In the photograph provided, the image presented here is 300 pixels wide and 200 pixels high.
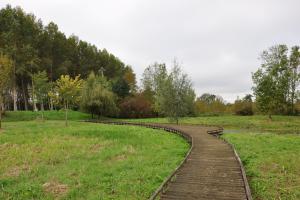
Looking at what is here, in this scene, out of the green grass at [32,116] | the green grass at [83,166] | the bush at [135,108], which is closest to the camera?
the green grass at [83,166]

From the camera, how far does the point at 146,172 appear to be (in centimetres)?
1282

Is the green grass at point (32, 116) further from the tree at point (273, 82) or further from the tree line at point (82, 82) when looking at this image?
the tree at point (273, 82)

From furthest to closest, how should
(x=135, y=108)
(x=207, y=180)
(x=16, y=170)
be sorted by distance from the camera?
(x=135, y=108) → (x=16, y=170) → (x=207, y=180)

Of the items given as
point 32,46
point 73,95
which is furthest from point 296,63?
point 32,46

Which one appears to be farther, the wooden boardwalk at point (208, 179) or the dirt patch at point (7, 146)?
the dirt patch at point (7, 146)

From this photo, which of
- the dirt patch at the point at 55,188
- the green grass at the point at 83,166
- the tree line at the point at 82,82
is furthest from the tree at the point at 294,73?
the dirt patch at the point at 55,188

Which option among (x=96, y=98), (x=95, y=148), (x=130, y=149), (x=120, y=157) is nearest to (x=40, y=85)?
(x=96, y=98)

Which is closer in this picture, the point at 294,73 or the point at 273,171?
the point at 273,171

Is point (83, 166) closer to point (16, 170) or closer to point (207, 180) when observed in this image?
point (16, 170)

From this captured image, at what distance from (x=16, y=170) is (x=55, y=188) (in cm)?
461

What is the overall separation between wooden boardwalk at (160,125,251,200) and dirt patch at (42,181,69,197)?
4515 millimetres

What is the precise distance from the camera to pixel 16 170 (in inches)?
581

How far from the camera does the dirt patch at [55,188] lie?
11.1m

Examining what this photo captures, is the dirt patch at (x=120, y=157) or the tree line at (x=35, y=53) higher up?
the tree line at (x=35, y=53)
